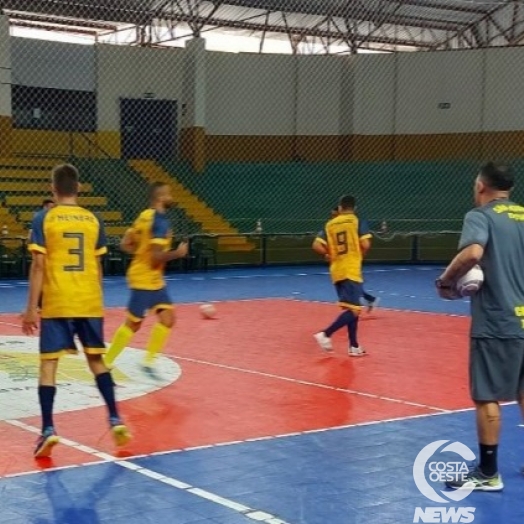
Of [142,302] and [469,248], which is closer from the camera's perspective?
[469,248]

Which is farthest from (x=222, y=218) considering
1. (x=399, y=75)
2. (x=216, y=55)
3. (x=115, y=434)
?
(x=115, y=434)

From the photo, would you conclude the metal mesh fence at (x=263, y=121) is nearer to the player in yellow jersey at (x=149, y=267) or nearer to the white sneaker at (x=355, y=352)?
the white sneaker at (x=355, y=352)

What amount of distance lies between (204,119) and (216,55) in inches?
86.6

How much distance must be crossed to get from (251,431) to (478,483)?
199 cm

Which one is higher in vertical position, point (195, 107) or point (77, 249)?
point (195, 107)

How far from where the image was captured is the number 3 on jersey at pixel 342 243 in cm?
1056

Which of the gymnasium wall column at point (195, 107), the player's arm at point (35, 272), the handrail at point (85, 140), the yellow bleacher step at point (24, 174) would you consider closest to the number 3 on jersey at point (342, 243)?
the player's arm at point (35, 272)

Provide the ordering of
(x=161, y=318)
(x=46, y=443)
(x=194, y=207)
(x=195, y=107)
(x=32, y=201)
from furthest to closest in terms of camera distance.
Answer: (x=195, y=107) → (x=194, y=207) → (x=32, y=201) → (x=161, y=318) → (x=46, y=443)

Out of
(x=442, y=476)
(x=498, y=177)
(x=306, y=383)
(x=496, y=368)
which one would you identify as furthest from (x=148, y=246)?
(x=496, y=368)

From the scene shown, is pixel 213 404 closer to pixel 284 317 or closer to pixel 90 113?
pixel 284 317

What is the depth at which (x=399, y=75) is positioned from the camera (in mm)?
30297

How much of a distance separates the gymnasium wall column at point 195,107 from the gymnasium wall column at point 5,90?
19.4ft

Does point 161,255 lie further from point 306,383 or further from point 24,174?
point 24,174

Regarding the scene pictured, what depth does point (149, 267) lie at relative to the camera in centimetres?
880
